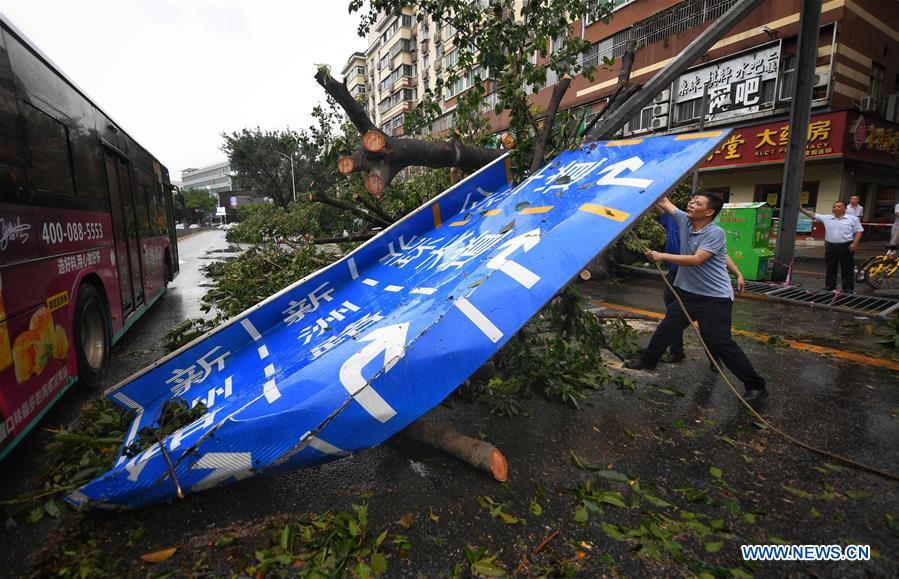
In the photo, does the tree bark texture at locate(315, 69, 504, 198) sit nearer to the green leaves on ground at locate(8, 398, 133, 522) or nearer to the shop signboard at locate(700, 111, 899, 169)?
the green leaves on ground at locate(8, 398, 133, 522)

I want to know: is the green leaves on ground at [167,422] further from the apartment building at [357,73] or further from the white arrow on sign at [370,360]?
the apartment building at [357,73]

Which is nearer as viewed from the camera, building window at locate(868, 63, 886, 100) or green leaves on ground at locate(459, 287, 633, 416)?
green leaves on ground at locate(459, 287, 633, 416)

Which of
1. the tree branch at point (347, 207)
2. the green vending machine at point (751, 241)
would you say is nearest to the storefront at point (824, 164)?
the green vending machine at point (751, 241)

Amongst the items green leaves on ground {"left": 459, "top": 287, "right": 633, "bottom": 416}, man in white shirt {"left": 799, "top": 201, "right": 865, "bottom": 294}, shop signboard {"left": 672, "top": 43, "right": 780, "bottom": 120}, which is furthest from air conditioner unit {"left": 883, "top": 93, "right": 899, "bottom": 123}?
green leaves on ground {"left": 459, "top": 287, "right": 633, "bottom": 416}

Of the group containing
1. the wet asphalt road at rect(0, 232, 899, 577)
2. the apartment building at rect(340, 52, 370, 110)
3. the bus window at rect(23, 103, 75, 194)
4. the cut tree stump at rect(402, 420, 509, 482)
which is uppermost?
the apartment building at rect(340, 52, 370, 110)

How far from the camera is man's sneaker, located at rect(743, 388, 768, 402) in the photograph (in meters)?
3.69

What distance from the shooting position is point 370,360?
7.20 feet

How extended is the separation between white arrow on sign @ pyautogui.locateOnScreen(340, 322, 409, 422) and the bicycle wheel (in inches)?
416

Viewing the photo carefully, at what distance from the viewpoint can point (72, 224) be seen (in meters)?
4.00

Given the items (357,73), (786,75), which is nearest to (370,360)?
(786,75)

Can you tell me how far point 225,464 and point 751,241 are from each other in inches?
431

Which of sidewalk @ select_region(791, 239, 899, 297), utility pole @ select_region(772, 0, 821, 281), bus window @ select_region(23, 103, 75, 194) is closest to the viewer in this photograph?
bus window @ select_region(23, 103, 75, 194)

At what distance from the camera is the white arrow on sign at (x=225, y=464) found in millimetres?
2146

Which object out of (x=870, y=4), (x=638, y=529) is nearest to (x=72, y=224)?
(x=638, y=529)
